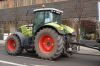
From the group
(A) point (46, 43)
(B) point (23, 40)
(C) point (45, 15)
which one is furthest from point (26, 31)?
(A) point (46, 43)

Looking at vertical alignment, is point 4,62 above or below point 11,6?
below

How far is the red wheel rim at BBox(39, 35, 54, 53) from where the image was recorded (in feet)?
51.2

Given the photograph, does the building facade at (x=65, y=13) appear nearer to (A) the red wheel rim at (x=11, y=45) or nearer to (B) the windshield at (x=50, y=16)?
(B) the windshield at (x=50, y=16)

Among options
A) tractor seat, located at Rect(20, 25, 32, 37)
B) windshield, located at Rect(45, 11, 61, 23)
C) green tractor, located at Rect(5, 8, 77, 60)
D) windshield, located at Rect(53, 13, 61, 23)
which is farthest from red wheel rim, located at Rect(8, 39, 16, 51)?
windshield, located at Rect(53, 13, 61, 23)

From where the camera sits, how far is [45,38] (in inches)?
627

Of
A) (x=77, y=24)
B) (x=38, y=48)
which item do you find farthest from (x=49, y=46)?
(x=77, y=24)

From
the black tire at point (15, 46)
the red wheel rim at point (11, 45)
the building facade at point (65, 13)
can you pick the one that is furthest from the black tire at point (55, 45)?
the building facade at point (65, 13)

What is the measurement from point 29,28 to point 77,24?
9.40m

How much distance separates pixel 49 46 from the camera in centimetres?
1577

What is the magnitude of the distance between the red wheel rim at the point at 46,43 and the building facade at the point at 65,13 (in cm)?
526

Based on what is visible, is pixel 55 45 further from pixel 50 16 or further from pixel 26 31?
pixel 26 31

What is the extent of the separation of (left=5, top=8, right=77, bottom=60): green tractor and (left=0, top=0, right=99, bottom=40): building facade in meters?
4.54

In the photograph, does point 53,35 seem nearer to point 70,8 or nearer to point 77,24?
point 77,24

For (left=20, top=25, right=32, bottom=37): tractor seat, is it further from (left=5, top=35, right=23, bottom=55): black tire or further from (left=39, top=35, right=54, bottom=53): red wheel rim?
(left=39, top=35, right=54, bottom=53): red wheel rim
